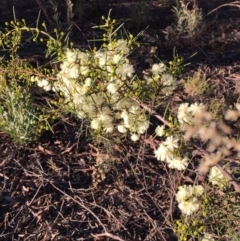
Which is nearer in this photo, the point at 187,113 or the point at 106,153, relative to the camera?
the point at 187,113

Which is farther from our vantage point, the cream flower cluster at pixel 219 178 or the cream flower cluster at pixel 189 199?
the cream flower cluster at pixel 219 178

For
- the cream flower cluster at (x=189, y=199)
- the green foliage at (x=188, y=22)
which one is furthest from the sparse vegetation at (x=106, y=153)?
the green foliage at (x=188, y=22)

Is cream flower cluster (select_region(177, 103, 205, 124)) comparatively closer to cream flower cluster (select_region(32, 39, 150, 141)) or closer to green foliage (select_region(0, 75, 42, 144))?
cream flower cluster (select_region(32, 39, 150, 141))

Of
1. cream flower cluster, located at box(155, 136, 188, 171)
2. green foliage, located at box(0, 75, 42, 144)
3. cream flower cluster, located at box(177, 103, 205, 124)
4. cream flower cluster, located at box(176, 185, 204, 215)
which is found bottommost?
green foliage, located at box(0, 75, 42, 144)

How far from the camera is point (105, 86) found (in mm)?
2334

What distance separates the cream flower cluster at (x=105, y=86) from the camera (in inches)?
87.5

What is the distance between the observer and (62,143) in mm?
3256

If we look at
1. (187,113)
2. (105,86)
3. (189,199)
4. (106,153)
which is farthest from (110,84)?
(106,153)

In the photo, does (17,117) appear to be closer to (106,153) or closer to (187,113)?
(106,153)

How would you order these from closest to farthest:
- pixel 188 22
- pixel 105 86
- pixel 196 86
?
pixel 105 86 < pixel 196 86 < pixel 188 22

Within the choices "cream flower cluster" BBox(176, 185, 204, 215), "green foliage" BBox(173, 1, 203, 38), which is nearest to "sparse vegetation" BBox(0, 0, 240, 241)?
"cream flower cluster" BBox(176, 185, 204, 215)

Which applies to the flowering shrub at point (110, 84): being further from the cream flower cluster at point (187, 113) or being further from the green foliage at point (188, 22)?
the green foliage at point (188, 22)

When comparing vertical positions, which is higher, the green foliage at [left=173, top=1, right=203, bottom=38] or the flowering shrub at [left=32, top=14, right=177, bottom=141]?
the flowering shrub at [left=32, top=14, right=177, bottom=141]

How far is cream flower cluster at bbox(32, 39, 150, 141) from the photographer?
7.29 feet
